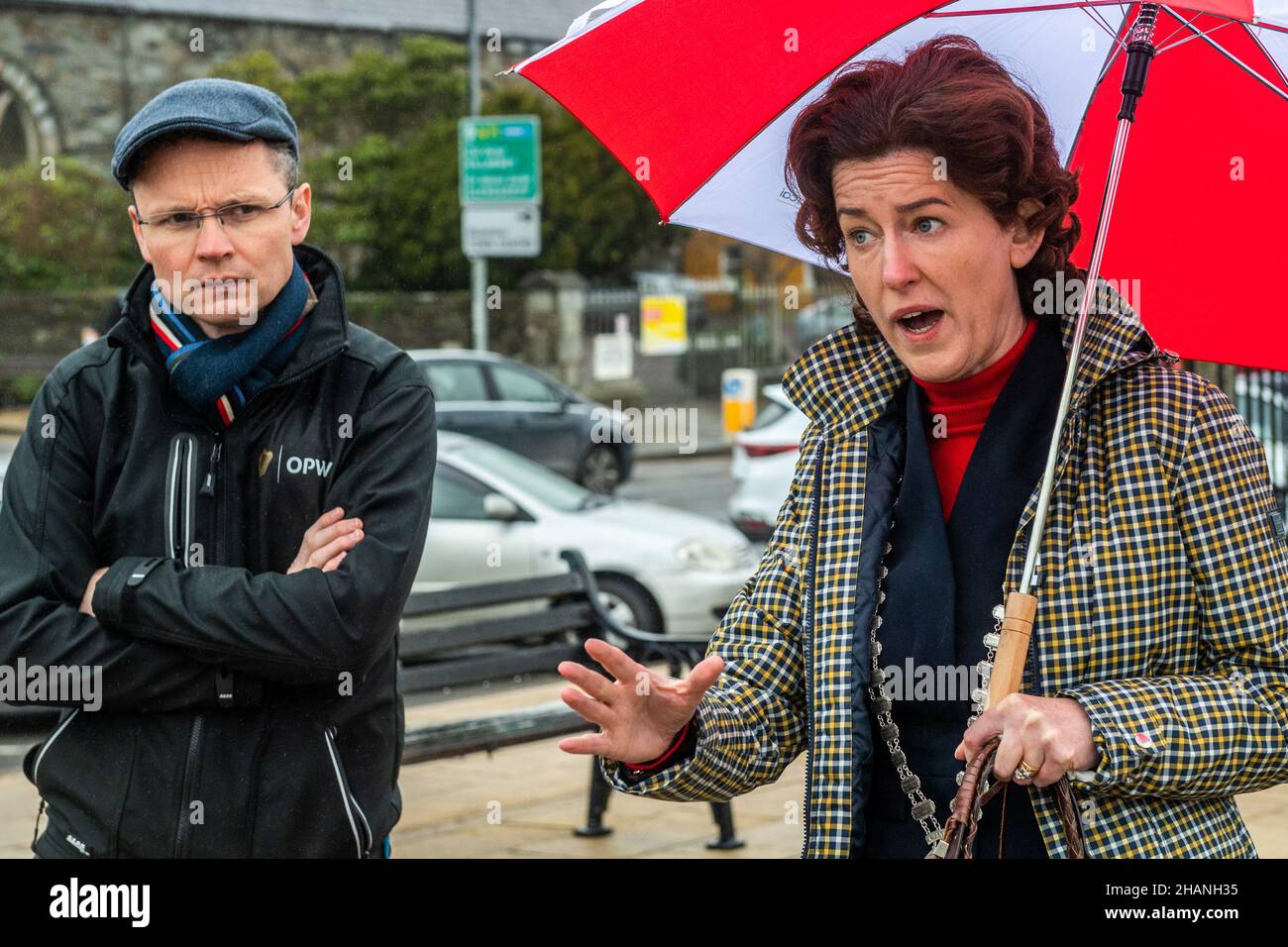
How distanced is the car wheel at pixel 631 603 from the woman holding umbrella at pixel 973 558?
27.7 feet

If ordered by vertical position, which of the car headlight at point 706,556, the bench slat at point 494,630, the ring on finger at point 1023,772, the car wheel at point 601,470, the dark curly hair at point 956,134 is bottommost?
the car wheel at point 601,470

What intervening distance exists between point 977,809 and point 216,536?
4.65 feet

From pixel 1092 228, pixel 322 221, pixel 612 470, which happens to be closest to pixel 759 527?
pixel 612 470

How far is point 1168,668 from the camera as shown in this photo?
7.68 feet

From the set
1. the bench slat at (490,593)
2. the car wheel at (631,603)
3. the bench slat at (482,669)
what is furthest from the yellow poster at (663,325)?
the bench slat at (482,669)

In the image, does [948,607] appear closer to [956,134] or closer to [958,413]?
[958,413]

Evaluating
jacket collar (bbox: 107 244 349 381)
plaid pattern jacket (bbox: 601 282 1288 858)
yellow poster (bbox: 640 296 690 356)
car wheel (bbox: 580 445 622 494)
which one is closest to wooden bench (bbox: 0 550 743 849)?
jacket collar (bbox: 107 244 349 381)

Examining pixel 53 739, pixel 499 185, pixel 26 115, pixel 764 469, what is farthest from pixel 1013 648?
pixel 26 115

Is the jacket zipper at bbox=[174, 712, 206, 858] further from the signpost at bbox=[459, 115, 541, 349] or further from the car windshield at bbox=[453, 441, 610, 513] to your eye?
the signpost at bbox=[459, 115, 541, 349]

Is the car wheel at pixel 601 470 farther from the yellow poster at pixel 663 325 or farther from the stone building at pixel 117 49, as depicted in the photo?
the stone building at pixel 117 49

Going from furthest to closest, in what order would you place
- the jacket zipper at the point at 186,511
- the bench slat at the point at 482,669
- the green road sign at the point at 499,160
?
the green road sign at the point at 499,160 < the bench slat at the point at 482,669 < the jacket zipper at the point at 186,511

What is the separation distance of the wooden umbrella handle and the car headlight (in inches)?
345

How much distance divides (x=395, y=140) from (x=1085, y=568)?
111ft

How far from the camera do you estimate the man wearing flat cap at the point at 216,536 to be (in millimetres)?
2854
